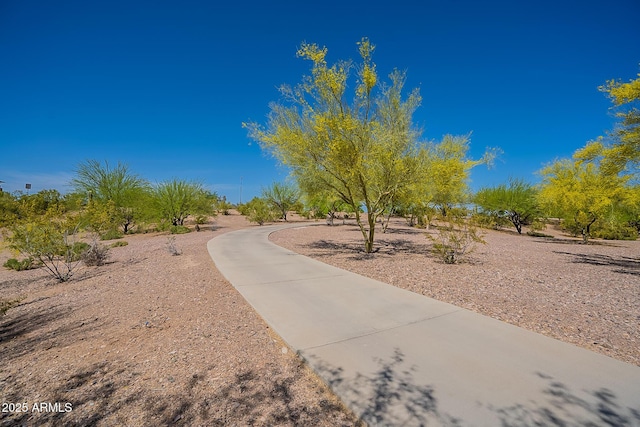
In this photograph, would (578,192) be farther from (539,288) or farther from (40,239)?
(40,239)

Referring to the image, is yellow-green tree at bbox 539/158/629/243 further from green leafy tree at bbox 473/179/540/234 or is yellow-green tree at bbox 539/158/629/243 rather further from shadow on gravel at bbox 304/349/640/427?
shadow on gravel at bbox 304/349/640/427

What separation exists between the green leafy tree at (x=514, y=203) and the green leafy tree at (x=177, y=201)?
99.7ft

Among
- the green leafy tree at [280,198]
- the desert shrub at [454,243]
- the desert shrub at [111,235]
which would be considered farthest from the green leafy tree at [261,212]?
the desert shrub at [454,243]

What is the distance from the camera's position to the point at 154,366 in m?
3.56

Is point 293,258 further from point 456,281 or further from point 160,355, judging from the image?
point 160,355

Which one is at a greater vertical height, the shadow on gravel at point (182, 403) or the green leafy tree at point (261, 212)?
the green leafy tree at point (261, 212)

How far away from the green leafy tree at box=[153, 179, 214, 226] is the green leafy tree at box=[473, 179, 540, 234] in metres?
30.4

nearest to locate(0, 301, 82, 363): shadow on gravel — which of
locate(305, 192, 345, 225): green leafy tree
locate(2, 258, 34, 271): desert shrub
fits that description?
locate(2, 258, 34, 271): desert shrub

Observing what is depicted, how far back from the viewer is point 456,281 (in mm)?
7547

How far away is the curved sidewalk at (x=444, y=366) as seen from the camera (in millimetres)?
2605

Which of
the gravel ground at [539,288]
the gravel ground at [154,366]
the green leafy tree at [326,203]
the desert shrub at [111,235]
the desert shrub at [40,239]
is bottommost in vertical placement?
the gravel ground at [154,366]

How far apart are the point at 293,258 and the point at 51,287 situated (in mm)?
7464

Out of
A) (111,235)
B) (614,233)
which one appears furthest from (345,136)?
(614,233)

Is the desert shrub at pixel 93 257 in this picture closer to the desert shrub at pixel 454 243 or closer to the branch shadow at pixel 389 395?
the branch shadow at pixel 389 395
